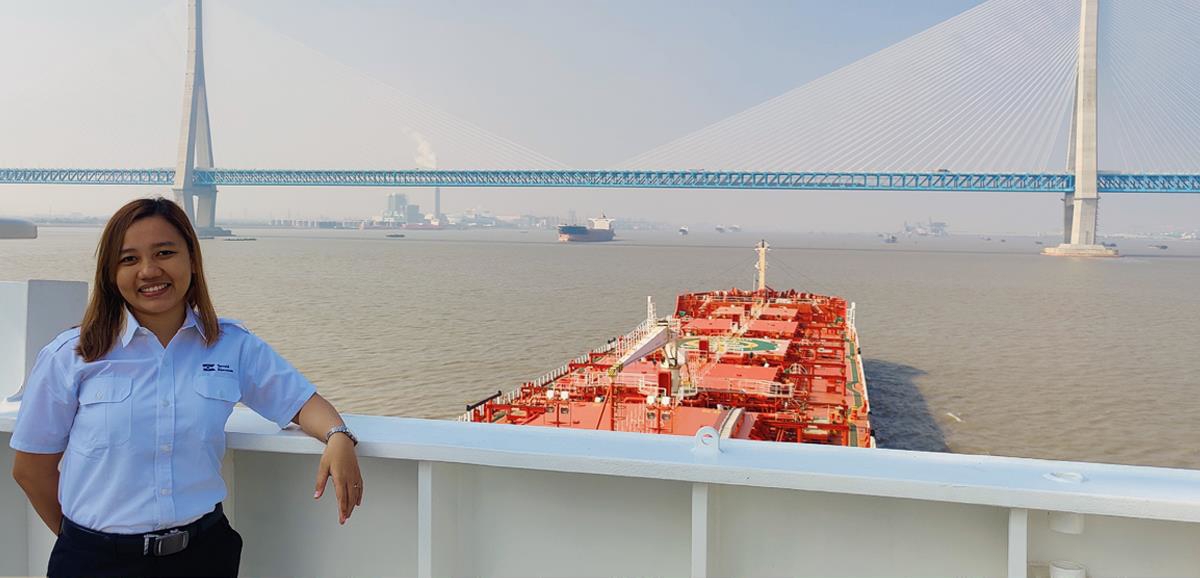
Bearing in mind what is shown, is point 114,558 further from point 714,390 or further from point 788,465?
point 714,390

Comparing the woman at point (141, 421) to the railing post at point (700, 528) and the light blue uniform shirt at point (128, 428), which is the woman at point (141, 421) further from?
the railing post at point (700, 528)

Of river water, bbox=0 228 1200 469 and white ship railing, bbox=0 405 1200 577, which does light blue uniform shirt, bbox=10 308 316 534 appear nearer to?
white ship railing, bbox=0 405 1200 577

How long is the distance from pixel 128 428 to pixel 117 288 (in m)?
0.30

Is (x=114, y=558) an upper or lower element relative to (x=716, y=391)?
upper

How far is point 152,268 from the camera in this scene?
6.08 ft

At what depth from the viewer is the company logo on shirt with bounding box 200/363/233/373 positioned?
73.7 inches

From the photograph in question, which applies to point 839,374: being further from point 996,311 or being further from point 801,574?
point 996,311

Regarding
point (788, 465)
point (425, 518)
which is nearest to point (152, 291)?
point (425, 518)

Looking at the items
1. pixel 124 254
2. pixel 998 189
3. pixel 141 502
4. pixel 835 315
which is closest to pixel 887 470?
pixel 141 502

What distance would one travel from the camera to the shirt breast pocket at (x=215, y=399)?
1848 millimetres

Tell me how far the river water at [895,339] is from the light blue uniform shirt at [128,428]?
11757 millimetres

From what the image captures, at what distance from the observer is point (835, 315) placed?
71.2ft

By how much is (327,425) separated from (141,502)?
388mm

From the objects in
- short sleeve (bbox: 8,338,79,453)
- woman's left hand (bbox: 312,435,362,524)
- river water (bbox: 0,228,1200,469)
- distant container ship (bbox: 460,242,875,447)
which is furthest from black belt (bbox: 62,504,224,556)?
river water (bbox: 0,228,1200,469)
